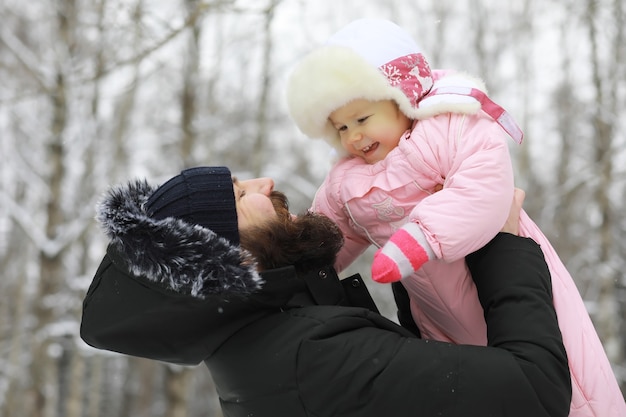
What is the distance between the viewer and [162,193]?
1789 mm

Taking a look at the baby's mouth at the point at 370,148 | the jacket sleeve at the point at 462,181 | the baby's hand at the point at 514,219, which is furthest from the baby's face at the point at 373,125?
the baby's hand at the point at 514,219

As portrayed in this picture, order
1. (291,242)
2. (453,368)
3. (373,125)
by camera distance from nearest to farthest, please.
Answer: (453,368) < (291,242) < (373,125)

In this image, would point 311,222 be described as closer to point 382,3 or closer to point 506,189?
point 506,189

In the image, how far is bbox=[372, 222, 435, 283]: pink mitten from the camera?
161cm

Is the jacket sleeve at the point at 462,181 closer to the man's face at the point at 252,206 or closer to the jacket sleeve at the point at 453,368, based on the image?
the jacket sleeve at the point at 453,368

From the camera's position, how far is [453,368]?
4.80ft

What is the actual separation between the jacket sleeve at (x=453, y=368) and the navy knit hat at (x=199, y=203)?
17.5 inches

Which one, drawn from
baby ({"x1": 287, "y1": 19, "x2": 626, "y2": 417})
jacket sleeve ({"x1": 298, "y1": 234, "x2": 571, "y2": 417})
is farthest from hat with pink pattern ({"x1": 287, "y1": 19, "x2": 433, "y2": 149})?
jacket sleeve ({"x1": 298, "y1": 234, "x2": 571, "y2": 417})

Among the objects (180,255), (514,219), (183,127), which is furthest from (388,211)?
(183,127)

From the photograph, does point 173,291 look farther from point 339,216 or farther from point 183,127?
point 183,127

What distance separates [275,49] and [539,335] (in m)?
10.6

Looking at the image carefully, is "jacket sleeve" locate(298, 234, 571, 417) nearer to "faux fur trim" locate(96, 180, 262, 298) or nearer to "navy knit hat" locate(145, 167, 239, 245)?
"faux fur trim" locate(96, 180, 262, 298)

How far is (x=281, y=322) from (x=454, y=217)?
0.55m

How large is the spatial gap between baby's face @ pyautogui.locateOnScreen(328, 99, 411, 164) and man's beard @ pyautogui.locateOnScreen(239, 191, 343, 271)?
312 mm
